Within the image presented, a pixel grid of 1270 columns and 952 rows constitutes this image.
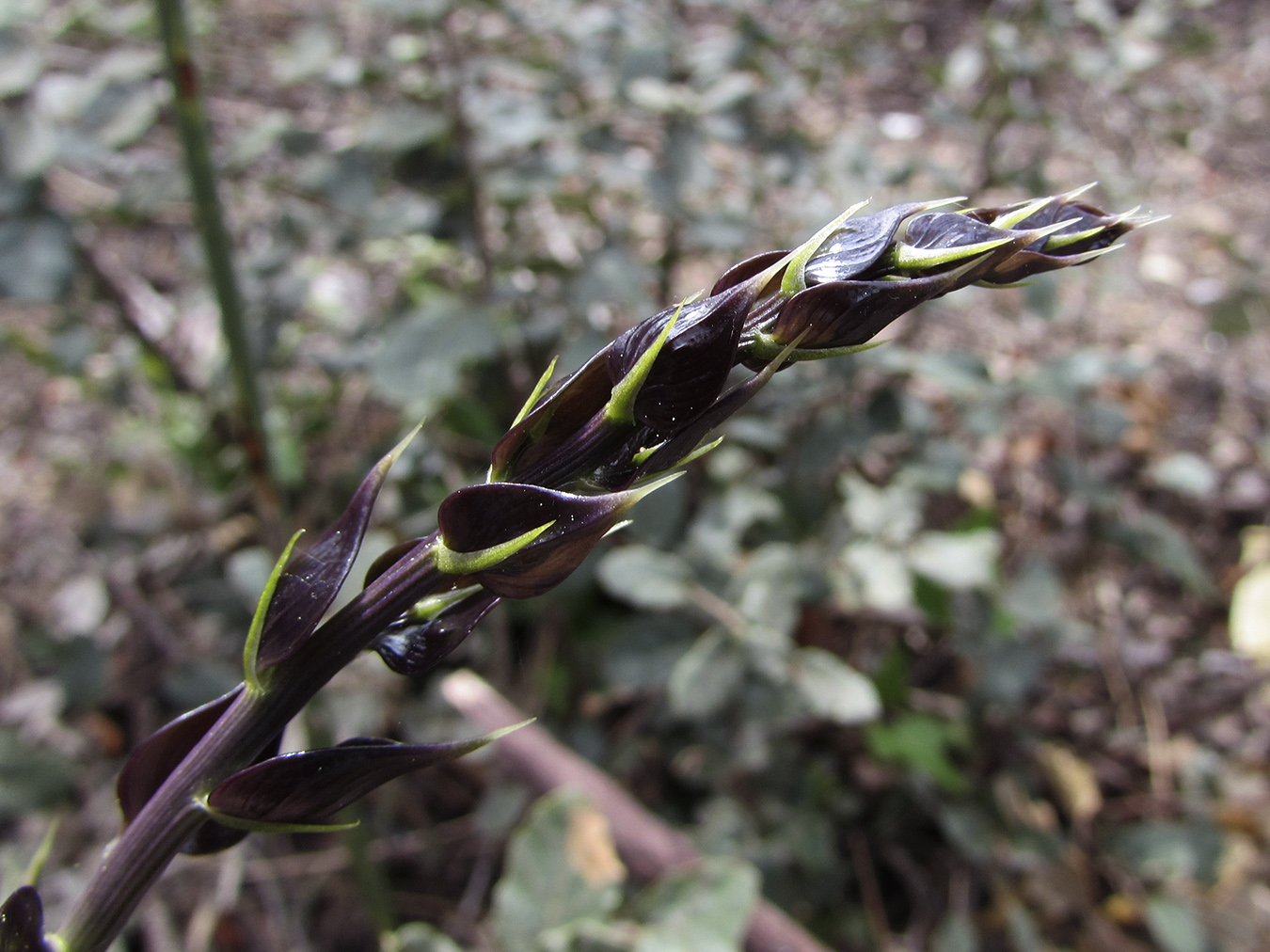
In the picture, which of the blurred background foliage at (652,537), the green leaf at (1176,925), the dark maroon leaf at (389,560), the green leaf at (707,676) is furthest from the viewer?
the green leaf at (1176,925)

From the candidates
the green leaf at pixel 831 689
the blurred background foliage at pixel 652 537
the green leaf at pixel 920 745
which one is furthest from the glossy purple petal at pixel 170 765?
the green leaf at pixel 920 745

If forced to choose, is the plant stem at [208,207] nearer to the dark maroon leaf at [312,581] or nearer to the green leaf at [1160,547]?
the dark maroon leaf at [312,581]

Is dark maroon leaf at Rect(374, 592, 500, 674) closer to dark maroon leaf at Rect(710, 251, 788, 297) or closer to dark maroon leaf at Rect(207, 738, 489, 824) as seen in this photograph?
dark maroon leaf at Rect(207, 738, 489, 824)

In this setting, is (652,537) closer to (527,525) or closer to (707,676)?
(707,676)

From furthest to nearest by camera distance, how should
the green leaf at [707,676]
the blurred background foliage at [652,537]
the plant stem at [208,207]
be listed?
1. the blurred background foliage at [652,537]
2. the green leaf at [707,676]
3. the plant stem at [208,207]

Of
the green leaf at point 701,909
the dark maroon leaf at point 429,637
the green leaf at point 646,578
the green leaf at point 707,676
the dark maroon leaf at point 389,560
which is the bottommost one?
the green leaf at point 701,909

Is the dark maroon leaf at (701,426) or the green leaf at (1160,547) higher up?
the dark maroon leaf at (701,426)

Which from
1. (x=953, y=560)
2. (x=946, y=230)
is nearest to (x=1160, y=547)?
(x=953, y=560)
